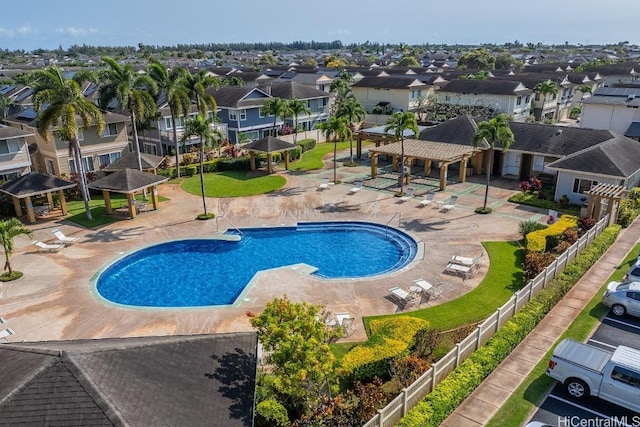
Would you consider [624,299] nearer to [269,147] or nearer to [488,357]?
[488,357]

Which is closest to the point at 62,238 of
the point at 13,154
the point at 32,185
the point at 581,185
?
the point at 32,185

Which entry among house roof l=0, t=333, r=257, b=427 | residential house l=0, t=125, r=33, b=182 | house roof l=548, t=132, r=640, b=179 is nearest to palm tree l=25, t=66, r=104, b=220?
residential house l=0, t=125, r=33, b=182

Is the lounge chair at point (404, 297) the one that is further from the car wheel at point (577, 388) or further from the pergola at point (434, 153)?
the pergola at point (434, 153)

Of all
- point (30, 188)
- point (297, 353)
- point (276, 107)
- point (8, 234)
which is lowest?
point (8, 234)

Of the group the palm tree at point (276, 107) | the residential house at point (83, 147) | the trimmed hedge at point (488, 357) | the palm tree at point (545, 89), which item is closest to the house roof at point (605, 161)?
the trimmed hedge at point (488, 357)

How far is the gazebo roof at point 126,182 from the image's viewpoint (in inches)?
1356

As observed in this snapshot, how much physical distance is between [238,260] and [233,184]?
16.2 m

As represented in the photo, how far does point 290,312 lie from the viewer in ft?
46.5

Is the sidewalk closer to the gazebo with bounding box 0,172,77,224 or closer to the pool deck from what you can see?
the pool deck

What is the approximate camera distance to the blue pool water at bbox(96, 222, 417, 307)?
84.3ft

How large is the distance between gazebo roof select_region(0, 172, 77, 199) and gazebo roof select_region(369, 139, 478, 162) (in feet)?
84.6

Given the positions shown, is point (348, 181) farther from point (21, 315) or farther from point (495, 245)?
point (21, 315)

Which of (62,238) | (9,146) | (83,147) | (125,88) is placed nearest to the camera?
(62,238)

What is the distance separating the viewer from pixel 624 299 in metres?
20.6
